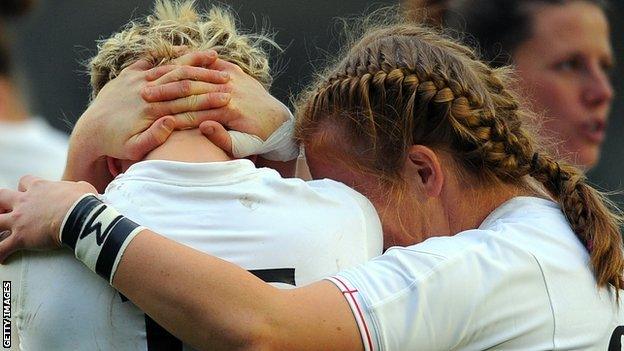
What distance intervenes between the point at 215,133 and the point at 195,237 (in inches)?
12.4

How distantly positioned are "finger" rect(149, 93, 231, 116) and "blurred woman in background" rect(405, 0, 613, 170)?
1.48 metres

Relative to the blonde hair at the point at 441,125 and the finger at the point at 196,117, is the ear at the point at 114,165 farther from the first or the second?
the blonde hair at the point at 441,125

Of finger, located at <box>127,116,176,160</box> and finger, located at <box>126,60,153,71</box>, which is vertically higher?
finger, located at <box>126,60,153,71</box>

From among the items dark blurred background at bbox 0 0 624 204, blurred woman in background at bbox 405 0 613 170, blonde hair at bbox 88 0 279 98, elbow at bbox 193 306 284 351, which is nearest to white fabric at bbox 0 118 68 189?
dark blurred background at bbox 0 0 624 204

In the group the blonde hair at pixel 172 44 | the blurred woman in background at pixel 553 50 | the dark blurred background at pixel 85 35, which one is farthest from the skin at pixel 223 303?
the dark blurred background at pixel 85 35

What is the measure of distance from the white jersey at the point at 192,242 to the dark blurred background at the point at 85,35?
11.7ft

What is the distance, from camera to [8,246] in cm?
220

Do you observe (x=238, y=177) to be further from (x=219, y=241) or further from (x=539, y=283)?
(x=539, y=283)

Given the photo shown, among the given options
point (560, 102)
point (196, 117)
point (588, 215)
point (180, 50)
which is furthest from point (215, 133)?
point (560, 102)

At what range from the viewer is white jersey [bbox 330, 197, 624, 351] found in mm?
2074

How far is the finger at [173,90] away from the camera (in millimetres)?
2400

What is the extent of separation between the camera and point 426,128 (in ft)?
7.77

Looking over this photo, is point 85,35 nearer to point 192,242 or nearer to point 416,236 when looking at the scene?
point 416,236

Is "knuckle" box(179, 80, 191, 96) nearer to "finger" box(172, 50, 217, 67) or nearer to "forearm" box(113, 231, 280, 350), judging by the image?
"finger" box(172, 50, 217, 67)
